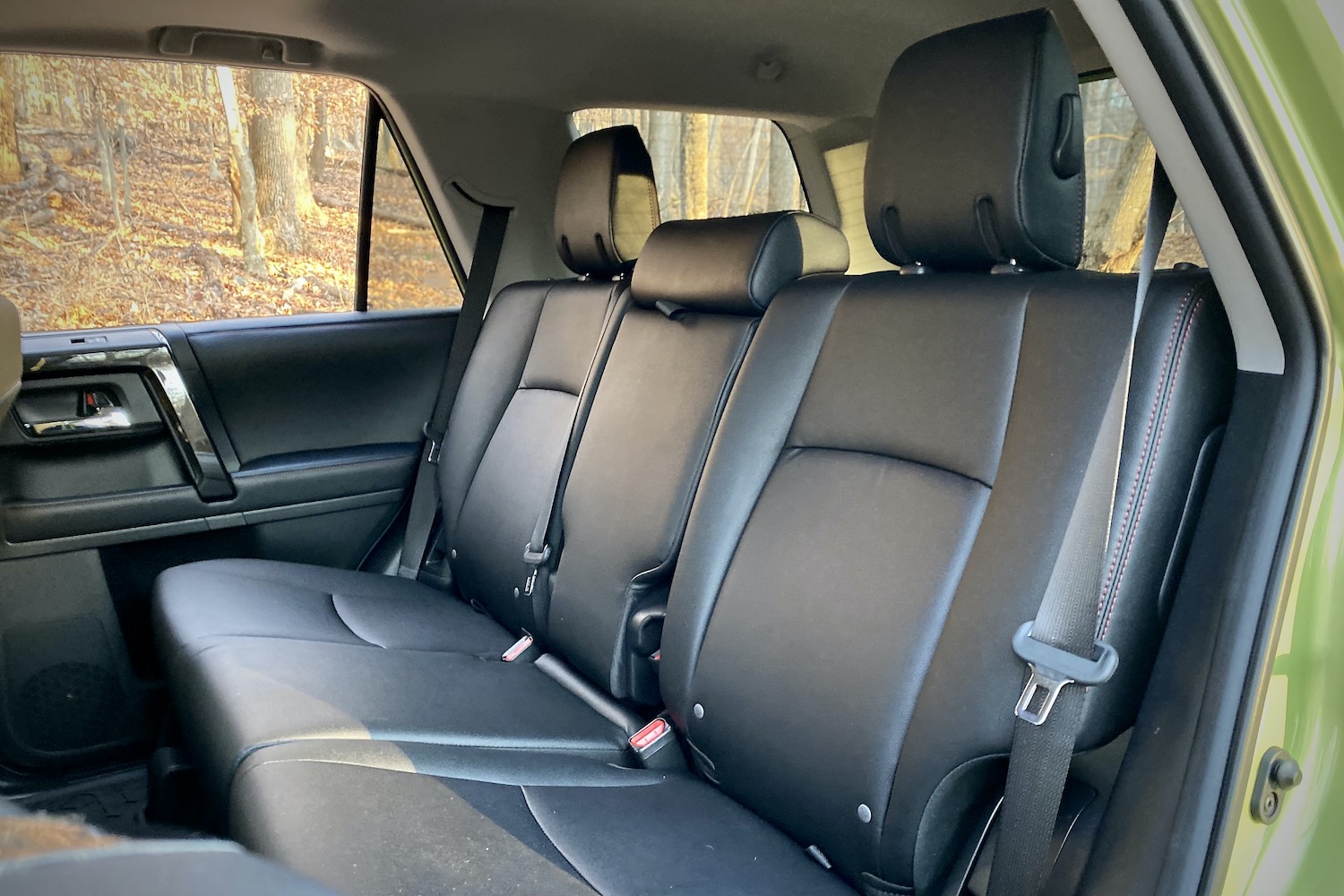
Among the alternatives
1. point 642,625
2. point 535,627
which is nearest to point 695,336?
point 642,625

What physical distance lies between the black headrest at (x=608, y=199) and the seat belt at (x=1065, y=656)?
130 cm

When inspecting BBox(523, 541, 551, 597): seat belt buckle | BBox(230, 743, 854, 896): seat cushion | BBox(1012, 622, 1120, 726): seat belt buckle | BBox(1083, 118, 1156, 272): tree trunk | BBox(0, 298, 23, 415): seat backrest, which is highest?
BBox(1083, 118, 1156, 272): tree trunk

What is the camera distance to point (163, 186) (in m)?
2.29

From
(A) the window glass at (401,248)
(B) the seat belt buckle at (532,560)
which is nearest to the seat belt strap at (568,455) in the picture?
(B) the seat belt buckle at (532,560)

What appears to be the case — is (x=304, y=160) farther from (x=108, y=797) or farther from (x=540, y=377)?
(x=108, y=797)

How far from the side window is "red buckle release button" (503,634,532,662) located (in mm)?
1075

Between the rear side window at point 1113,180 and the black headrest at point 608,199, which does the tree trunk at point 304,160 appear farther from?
the rear side window at point 1113,180

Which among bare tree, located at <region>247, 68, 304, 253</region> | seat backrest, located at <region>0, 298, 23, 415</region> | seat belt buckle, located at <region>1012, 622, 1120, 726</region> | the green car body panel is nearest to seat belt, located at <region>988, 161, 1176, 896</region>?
seat belt buckle, located at <region>1012, 622, 1120, 726</region>

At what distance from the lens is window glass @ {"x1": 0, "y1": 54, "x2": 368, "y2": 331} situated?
7.13 ft

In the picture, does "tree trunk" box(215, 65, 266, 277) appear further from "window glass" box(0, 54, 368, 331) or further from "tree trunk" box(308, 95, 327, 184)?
"tree trunk" box(308, 95, 327, 184)

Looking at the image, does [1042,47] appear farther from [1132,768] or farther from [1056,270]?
[1132,768]

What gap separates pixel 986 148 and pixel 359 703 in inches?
45.0

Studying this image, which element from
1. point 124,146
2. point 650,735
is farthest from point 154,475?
point 650,735

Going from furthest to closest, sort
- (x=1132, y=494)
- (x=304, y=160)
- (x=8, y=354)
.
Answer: (x=304, y=160)
(x=8, y=354)
(x=1132, y=494)
